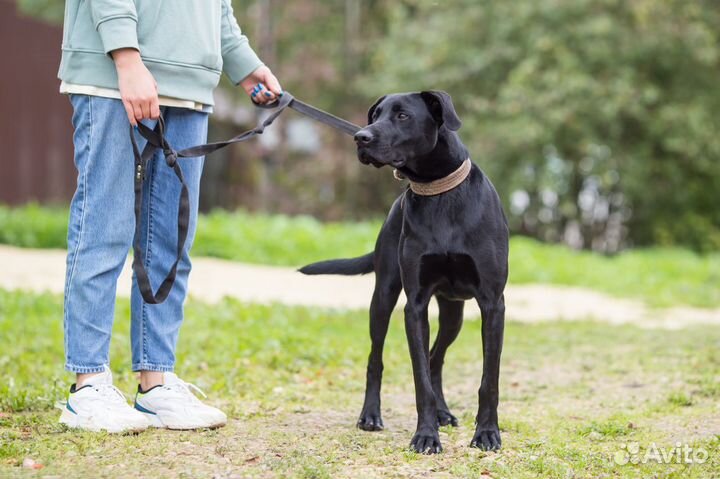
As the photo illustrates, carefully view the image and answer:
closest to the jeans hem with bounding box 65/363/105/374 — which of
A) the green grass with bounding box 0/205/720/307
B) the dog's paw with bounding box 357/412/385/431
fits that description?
the dog's paw with bounding box 357/412/385/431

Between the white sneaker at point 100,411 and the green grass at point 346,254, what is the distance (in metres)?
6.85

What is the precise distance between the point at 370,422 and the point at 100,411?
1.02 m

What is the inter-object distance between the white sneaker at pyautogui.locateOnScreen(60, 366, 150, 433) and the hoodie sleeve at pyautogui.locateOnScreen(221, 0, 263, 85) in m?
1.30

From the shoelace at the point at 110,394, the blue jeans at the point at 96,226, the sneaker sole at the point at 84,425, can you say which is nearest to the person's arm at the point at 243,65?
the blue jeans at the point at 96,226

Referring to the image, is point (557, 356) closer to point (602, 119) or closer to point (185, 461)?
point (185, 461)

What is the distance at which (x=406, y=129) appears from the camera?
10.8 ft

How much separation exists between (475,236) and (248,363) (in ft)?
7.45

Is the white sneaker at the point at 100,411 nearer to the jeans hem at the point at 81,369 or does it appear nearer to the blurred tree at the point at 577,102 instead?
the jeans hem at the point at 81,369

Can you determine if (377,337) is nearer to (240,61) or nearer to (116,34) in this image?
(240,61)

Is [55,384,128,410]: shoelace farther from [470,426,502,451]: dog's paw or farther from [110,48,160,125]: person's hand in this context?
[470,426,502,451]: dog's paw

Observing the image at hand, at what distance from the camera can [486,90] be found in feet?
53.2

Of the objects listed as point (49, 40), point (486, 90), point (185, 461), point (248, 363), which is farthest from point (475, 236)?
point (486, 90)

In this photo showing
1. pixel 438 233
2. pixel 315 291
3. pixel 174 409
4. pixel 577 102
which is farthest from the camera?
pixel 577 102

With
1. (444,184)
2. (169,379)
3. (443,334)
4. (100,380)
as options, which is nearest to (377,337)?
(443,334)
